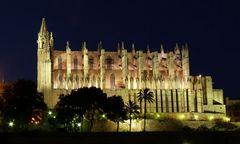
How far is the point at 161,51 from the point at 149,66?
15.8 feet

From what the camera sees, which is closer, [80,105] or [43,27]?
[80,105]

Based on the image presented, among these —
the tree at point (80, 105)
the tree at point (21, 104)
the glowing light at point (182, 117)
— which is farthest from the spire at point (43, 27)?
the glowing light at point (182, 117)

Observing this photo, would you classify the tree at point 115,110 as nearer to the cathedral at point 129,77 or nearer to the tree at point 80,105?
the tree at point 80,105

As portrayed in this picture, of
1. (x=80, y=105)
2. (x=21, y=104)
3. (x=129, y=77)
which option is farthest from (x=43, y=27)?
(x=21, y=104)

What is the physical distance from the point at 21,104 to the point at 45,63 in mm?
24483

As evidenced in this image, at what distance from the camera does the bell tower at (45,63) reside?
99062 mm

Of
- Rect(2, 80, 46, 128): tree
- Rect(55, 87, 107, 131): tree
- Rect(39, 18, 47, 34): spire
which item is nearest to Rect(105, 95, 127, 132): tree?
Rect(55, 87, 107, 131): tree

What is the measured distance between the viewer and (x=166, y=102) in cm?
10500

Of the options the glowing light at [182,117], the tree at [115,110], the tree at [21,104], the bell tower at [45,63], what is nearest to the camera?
the tree at [21,104]

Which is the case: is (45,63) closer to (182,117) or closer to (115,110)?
(115,110)

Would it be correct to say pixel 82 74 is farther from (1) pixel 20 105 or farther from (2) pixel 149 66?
(1) pixel 20 105

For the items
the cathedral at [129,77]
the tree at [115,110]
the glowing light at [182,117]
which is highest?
the cathedral at [129,77]

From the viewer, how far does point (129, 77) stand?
105 metres

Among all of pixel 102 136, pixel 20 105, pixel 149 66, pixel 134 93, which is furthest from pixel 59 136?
pixel 149 66
